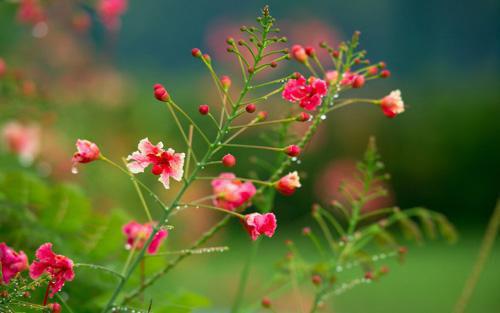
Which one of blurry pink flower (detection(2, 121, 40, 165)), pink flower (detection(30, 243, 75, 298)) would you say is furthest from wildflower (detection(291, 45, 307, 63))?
blurry pink flower (detection(2, 121, 40, 165))

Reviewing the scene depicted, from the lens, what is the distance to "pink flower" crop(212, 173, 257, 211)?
5.01 feet

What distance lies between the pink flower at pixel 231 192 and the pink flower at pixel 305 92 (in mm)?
184

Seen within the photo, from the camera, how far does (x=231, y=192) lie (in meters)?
1.53

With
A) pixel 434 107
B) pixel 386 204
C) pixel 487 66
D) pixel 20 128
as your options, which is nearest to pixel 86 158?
pixel 20 128

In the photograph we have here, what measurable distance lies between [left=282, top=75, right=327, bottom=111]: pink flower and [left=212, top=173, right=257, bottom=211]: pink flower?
184 millimetres

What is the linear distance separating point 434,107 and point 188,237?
242 inches

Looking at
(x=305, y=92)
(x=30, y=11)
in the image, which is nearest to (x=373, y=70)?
(x=305, y=92)

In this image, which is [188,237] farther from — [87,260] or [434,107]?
[434,107]

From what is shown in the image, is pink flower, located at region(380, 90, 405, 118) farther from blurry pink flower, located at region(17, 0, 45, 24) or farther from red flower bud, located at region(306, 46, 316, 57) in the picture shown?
blurry pink flower, located at region(17, 0, 45, 24)

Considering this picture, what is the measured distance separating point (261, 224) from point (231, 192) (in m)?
0.19

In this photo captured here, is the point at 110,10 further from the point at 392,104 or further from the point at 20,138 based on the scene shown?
the point at 392,104

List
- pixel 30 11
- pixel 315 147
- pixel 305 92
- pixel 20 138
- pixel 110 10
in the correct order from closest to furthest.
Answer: pixel 305 92
pixel 30 11
pixel 110 10
pixel 20 138
pixel 315 147

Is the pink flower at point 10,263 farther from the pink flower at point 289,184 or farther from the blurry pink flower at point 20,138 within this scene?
the blurry pink flower at point 20,138

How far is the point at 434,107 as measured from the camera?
40.1 feet
